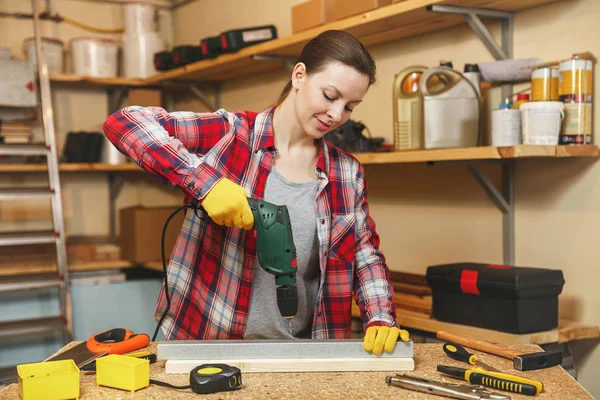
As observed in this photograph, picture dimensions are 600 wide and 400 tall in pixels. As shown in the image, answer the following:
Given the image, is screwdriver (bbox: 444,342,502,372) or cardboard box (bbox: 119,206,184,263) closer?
screwdriver (bbox: 444,342,502,372)

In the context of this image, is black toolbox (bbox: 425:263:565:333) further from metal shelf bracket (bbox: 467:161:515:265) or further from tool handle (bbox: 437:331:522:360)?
tool handle (bbox: 437:331:522:360)

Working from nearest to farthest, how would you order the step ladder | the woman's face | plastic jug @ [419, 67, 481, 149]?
1. the woman's face
2. plastic jug @ [419, 67, 481, 149]
3. the step ladder

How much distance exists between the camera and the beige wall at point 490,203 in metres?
2.17

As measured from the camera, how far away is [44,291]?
4016mm

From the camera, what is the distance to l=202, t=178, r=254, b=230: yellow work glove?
53.5 inches

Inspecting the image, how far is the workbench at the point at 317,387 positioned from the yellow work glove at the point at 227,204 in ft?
1.02

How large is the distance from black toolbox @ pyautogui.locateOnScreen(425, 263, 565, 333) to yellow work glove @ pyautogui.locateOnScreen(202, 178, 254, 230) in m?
0.94

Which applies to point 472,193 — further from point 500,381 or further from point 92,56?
point 92,56

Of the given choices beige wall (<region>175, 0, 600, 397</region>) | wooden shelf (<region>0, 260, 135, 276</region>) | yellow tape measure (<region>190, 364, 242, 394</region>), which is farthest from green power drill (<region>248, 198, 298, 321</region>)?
wooden shelf (<region>0, 260, 135, 276</region>)

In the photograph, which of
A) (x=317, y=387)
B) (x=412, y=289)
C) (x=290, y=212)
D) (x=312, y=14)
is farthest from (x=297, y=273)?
(x=312, y=14)

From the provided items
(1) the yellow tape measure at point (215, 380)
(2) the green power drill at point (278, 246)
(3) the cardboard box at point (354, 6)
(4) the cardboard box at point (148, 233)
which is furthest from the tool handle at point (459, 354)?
(4) the cardboard box at point (148, 233)

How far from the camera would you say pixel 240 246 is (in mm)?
1648

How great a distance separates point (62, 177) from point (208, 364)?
11.2 ft

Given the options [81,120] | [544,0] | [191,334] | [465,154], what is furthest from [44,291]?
[544,0]
